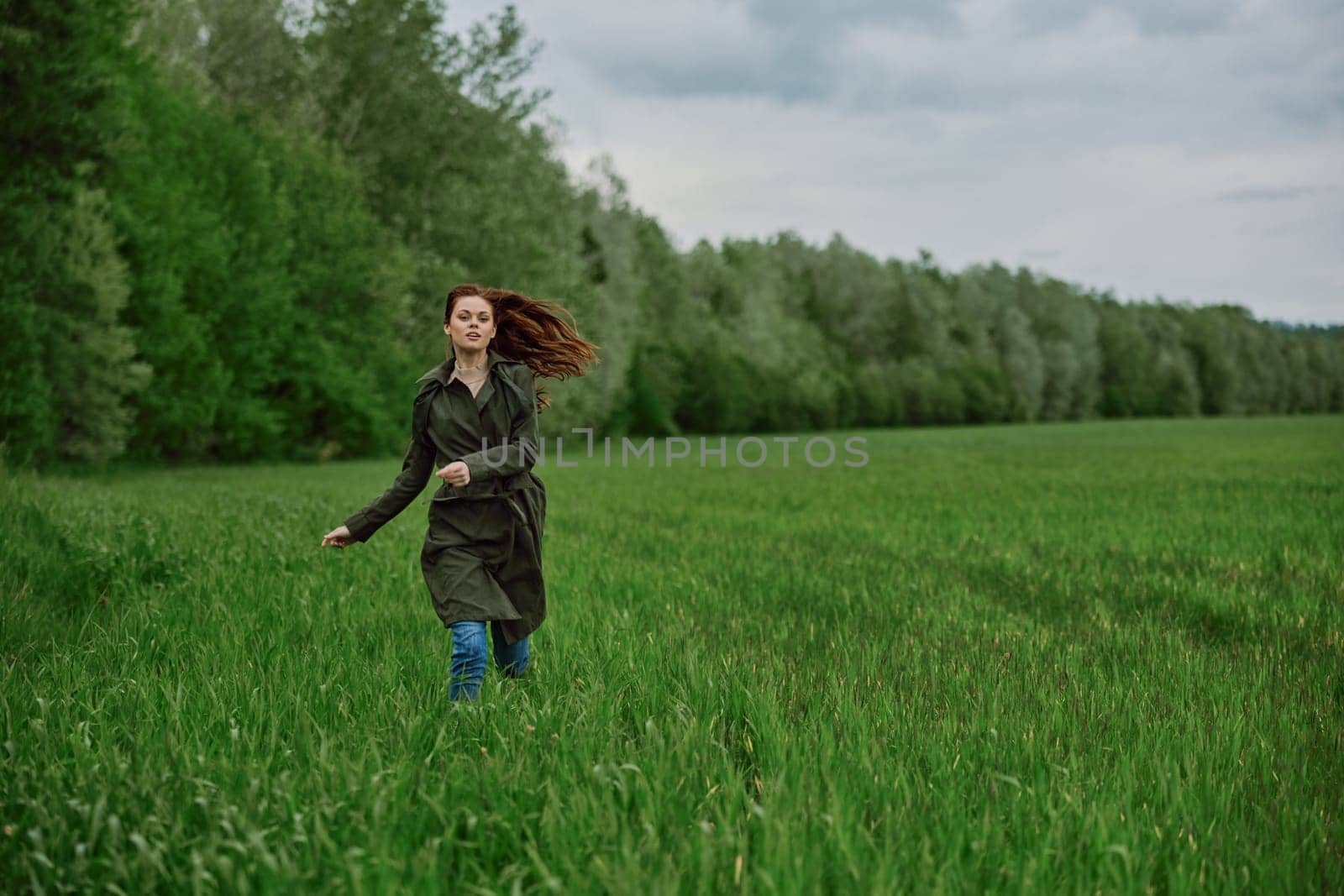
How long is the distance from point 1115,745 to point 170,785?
340 centimetres

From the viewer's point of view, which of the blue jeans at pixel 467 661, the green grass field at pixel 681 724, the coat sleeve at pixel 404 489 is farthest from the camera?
the coat sleeve at pixel 404 489

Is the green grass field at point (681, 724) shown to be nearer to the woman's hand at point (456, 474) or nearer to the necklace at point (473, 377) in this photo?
the woman's hand at point (456, 474)

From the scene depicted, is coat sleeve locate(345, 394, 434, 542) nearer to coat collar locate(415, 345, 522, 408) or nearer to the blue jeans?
coat collar locate(415, 345, 522, 408)

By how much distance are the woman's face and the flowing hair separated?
0.26 metres

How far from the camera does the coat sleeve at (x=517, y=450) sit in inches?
160

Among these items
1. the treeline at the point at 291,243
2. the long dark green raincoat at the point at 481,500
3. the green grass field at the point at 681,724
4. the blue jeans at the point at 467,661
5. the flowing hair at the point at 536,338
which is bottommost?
the green grass field at the point at 681,724

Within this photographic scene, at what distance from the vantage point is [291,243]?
26.9 metres

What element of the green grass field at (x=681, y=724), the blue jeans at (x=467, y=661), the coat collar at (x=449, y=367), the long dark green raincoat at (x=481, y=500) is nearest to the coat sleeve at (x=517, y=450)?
the long dark green raincoat at (x=481, y=500)

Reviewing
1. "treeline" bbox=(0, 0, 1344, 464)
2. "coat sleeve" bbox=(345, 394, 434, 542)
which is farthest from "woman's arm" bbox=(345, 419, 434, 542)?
"treeline" bbox=(0, 0, 1344, 464)

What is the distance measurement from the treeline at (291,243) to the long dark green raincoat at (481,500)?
1472cm

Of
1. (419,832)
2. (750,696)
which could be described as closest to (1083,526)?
(750,696)

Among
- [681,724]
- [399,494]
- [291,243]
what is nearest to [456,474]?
[399,494]

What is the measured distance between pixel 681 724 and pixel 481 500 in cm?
133

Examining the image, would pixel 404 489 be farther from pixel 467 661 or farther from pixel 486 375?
pixel 467 661
